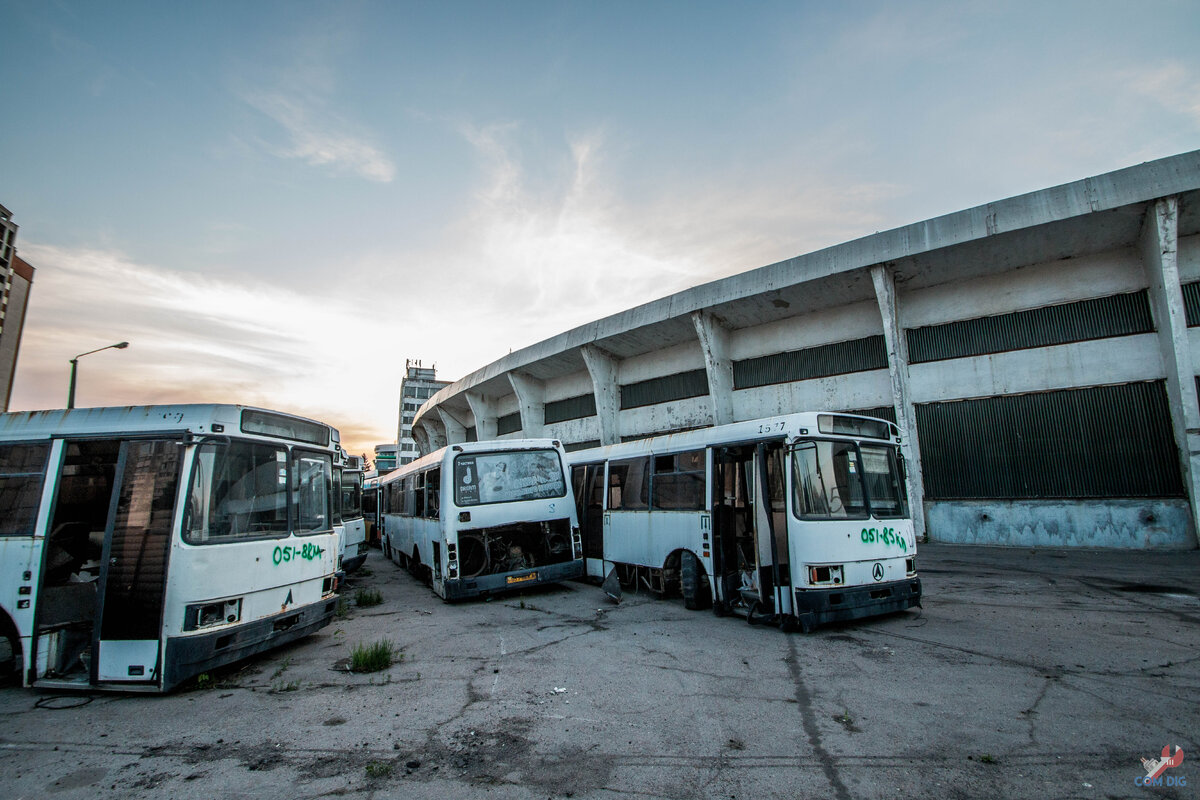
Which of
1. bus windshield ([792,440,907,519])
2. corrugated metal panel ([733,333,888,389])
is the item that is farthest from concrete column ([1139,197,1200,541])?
bus windshield ([792,440,907,519])

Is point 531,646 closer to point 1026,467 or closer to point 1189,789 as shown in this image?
point 1189,789

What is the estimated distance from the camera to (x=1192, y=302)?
46.0 ft

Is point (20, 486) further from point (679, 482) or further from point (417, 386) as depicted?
point (417, 386)

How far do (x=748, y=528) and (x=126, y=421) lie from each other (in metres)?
7.48

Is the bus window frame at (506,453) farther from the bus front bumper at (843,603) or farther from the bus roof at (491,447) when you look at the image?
the bus front bumper at (843,603)

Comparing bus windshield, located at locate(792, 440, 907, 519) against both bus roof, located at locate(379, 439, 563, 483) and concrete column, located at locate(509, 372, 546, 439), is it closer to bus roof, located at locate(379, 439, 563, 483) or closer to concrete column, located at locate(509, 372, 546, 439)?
bus roof, located at locate(379, 439, 563, 483)

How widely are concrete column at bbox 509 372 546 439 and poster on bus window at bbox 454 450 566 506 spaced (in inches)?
802

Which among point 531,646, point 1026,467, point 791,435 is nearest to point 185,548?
point 531,646

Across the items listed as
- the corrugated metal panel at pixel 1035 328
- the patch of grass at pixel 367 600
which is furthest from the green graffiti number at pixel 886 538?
the corrugated metal panel at pixel 1035 328

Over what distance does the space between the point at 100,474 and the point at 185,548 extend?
4.36 feet

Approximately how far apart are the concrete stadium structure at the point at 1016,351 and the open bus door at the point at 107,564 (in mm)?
17302

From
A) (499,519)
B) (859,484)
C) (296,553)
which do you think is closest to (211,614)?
(296,553)

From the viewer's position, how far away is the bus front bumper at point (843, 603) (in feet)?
21.8

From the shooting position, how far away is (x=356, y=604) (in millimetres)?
9953
